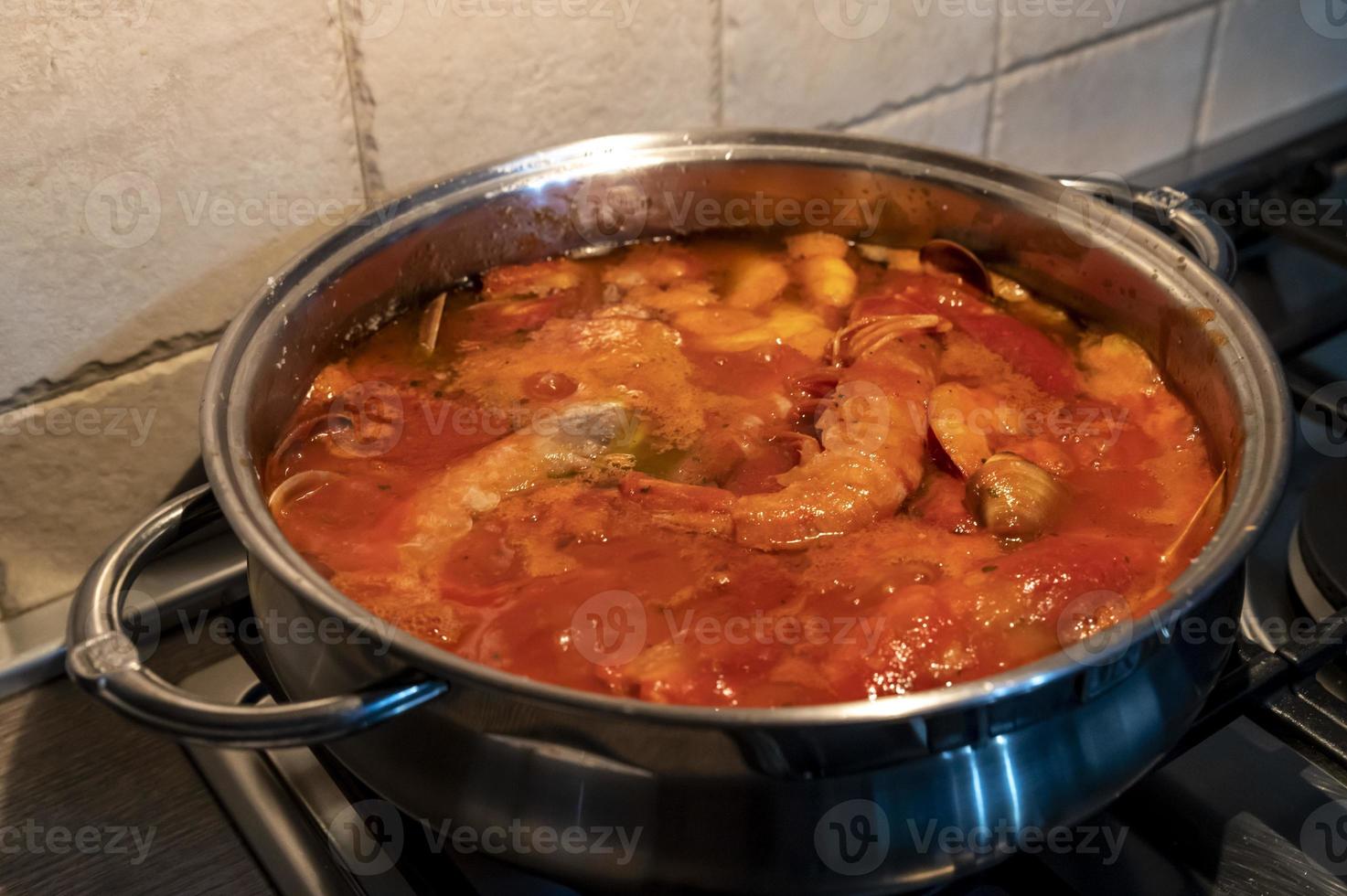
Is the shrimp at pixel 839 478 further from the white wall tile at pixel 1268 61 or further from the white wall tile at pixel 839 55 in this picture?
the white wall tile at pixel 1268 61

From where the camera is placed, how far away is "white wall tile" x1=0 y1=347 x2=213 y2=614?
1159 mm

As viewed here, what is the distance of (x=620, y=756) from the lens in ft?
2.35

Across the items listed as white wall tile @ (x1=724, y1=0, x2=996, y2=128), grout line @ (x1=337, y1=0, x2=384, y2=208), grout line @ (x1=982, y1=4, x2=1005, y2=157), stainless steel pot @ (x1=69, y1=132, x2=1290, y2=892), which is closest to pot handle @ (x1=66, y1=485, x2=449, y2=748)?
stainless steel pot @ (x1=69, y1=132, x2=1290, y2=892)

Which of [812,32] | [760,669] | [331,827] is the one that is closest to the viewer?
[760,669]

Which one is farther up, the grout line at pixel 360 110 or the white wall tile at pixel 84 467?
the grout line at pixel 360 110

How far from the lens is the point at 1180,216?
1.20 meters

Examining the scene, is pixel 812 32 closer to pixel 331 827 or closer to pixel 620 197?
pixel 620 197

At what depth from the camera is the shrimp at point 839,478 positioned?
996 mm

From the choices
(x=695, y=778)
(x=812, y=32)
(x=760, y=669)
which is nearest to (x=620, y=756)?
(x=695, y=778)

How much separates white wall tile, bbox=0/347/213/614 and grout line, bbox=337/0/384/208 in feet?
0.79

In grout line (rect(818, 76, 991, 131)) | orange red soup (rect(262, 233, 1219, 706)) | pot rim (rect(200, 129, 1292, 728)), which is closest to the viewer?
pot rim (rect(200, 129, 1292, 728))

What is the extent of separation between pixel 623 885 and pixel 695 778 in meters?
0.12

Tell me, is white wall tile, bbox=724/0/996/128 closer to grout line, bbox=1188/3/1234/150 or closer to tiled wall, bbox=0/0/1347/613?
tiled wall, bbox=0/0/1347/613

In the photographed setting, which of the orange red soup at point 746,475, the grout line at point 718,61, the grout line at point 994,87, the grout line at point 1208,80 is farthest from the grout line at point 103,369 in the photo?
the grout line at point 1208,80
